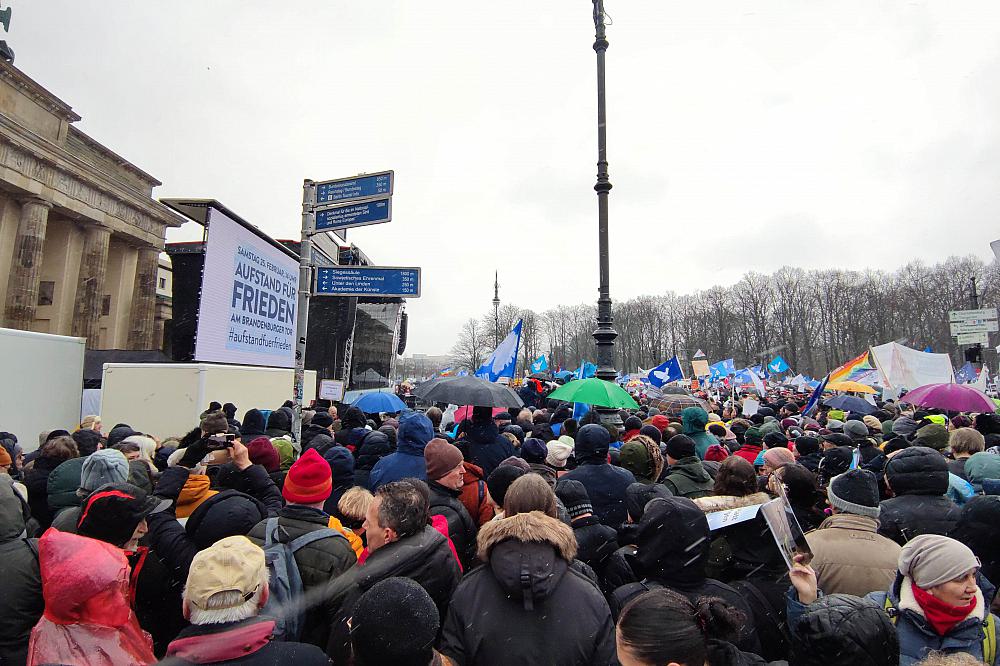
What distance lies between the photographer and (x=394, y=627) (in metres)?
1.60

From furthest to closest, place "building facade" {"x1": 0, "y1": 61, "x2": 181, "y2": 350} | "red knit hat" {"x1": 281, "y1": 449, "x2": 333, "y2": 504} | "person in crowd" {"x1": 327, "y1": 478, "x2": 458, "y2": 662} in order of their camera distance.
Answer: "building facade" {"x1": 0, "y1": 61, "x2": 181, "y2": 350}
"red knit hat" {"x1": 281, "y1": 449, "x2": 333, "y2": 504}
"person in crowd" {"x1": 327, "y1": 478, "x2": 458, "y2": 662}

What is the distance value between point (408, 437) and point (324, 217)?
339 cm

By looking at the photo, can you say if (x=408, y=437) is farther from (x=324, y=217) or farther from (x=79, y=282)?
(x=79, y=282)

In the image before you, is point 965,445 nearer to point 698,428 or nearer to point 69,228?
point 698,428

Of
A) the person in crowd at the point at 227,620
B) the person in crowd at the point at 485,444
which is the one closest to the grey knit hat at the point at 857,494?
the person in crowd at the point at 227,620

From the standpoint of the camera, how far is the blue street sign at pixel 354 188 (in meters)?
6.36

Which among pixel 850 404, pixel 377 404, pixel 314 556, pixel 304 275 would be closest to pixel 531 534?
pixel 314 556

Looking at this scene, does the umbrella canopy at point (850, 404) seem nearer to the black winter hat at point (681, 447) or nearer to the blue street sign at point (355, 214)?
the black winter hat at point (681, 447)

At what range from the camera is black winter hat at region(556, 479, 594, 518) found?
3307 millimetres

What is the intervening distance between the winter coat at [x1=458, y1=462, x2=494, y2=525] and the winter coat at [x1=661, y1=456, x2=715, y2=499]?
4.91 feet

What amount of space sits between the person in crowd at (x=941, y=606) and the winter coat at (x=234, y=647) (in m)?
2.17

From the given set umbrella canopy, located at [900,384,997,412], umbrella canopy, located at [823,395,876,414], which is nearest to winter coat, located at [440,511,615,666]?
umbrella canopy, located at [900,384,997,412]

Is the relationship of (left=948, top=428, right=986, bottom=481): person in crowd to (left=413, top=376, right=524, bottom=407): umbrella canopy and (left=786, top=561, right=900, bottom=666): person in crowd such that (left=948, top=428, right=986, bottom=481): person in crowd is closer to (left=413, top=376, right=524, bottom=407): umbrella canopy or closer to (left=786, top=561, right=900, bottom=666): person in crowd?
(left=413, top=376, right=524, bottom=407): umbrella canopy

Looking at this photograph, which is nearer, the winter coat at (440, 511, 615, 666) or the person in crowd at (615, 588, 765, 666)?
the person in crowd at (615, 588, 765, 666)
